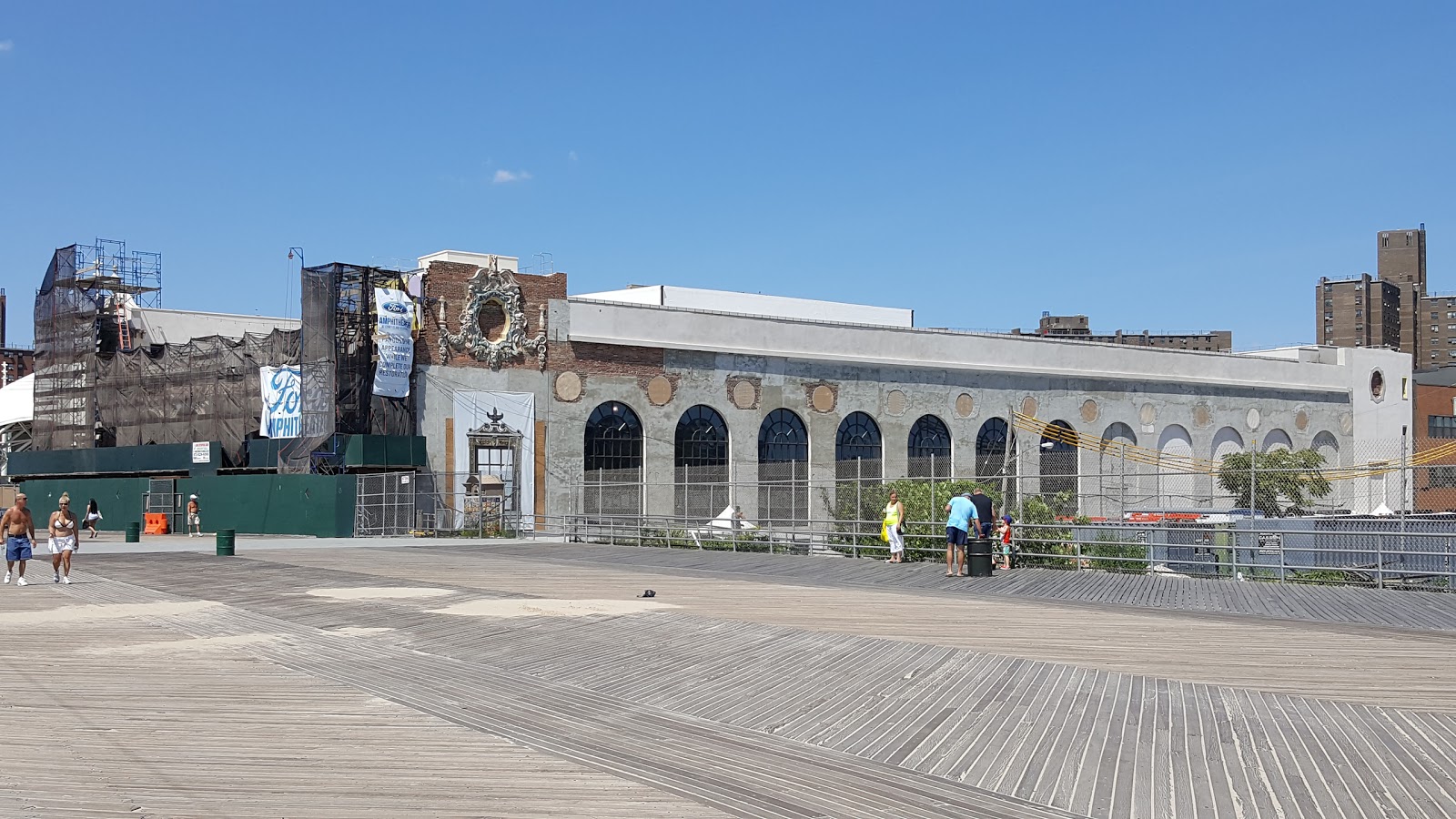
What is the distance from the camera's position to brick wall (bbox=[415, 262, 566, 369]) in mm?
51000

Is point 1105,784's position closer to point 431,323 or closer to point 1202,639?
point 1202,639

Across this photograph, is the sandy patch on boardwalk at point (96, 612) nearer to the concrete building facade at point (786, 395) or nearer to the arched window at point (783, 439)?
the concrete building facade at point (786, 395)

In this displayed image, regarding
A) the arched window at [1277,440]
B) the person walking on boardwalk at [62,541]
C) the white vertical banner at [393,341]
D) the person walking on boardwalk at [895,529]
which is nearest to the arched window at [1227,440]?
the arched window at [1277,440]

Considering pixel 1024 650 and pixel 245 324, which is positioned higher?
pixel 245 324

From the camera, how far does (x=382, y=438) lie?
49.4 m

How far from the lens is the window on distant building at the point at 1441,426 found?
88.0 m

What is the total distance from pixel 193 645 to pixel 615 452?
3928cm

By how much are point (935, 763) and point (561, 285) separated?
46601 millimetres

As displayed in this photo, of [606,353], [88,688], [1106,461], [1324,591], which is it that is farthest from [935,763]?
[1106,461]

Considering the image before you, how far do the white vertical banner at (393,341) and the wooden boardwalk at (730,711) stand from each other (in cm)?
2931

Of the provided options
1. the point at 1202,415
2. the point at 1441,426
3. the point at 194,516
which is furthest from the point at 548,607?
the point at 1441,426

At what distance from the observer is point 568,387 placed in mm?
53688

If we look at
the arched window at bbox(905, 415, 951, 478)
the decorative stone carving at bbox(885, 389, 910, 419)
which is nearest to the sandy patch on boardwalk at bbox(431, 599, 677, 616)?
the decorative stone carving at bbox(885, 389, 910, 419)

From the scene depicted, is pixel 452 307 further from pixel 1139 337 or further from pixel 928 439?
pixel 1139 337
